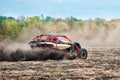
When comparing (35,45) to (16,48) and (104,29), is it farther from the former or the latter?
(104,29)

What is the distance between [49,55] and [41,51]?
60cm

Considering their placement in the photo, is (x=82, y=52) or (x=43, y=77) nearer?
(x=43, y=77)

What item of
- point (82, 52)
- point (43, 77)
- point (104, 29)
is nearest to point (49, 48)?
point (82, 52)

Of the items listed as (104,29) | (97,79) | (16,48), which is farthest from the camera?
(104,29)

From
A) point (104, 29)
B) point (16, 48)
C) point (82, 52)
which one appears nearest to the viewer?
point (16, 48)

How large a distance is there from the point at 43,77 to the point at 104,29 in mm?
80231

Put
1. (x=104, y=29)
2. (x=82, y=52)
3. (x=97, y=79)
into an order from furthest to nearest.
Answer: (x=104, y=29), (x=82, y=52), (x=97, y=79)

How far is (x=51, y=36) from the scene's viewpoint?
82.9ft

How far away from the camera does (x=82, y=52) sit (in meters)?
26.4

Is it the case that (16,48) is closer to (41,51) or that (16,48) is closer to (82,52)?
(41,51)

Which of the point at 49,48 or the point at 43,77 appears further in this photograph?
the point at 49,48

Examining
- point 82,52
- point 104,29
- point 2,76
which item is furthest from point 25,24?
point 2,76

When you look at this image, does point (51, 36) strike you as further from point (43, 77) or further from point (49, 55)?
point (43, 77)

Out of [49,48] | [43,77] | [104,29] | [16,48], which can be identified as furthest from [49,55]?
[104,29]
